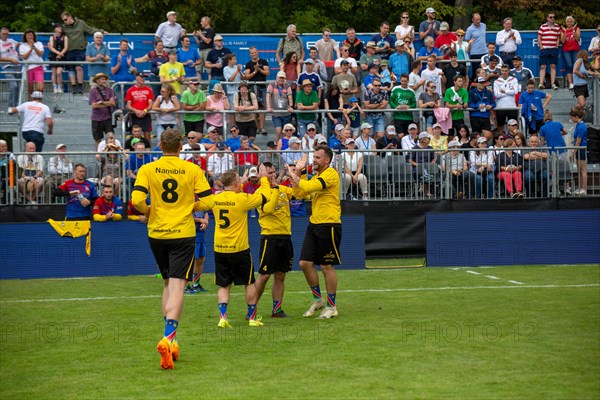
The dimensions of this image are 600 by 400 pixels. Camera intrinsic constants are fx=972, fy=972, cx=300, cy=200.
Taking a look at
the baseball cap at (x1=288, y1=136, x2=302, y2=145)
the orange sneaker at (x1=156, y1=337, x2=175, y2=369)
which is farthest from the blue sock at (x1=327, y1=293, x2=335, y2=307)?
the baseball cap at (x1=288, y1=136, x2=302, y2=145)

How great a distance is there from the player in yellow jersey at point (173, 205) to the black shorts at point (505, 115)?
47.7ft

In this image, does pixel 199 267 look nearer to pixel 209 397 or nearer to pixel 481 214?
pixel 481 214

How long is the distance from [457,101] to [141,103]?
7.23 meters

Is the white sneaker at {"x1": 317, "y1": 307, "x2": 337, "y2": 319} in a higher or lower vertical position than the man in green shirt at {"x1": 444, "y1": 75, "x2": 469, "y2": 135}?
lower

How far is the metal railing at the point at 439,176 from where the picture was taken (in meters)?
18.8

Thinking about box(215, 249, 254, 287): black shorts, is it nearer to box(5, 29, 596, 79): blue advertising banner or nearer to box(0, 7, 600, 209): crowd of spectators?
box(0, 7, 600, 209): crowd of spectators

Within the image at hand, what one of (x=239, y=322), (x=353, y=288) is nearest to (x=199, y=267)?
(x=353, y=288)

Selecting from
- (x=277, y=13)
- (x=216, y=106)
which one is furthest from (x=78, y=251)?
(x=277, y=13)

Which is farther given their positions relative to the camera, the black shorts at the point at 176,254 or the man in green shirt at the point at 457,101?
the man in green shirt at the point at 457,101

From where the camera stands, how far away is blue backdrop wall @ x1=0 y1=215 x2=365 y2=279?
1762cm

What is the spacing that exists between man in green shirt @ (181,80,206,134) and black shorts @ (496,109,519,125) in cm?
696

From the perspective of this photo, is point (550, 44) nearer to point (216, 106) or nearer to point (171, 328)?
point (216, 106)

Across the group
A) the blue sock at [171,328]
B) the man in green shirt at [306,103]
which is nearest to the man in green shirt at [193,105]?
the man in green shirt at [306,103]

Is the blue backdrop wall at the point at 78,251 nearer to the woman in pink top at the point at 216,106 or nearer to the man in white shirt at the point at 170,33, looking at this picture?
the woman in pink top at the point at 216,106
